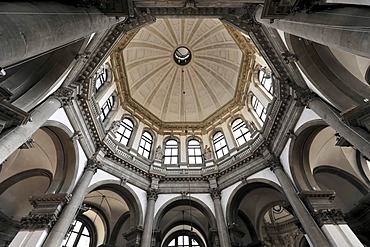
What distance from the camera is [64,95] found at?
32.6 feet

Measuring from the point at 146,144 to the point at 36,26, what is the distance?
47.7 feet

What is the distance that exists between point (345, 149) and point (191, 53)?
52.8 ft

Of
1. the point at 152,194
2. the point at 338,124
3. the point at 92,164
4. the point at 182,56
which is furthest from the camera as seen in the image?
the point at 182,56

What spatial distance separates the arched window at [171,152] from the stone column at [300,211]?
26.5 ft

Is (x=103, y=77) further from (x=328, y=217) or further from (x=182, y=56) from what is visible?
(x=328, y=217)

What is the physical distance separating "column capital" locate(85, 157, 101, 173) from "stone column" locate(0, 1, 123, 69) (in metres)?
8.16

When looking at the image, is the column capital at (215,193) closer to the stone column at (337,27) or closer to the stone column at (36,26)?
the stone column at (337,27)

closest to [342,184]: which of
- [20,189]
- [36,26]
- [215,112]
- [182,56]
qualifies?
[215,112]

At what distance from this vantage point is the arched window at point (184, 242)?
16.2 m

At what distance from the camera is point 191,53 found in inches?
906

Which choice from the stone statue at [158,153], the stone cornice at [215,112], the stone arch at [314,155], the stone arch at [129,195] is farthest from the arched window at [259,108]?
the stone arch at [129,195]

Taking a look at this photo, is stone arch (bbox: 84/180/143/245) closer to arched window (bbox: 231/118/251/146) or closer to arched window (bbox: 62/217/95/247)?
arched window (bbox: 62/217/95/247)

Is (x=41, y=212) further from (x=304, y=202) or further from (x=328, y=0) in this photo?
(x=328, y=0)

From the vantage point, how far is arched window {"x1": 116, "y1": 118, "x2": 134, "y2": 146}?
16572 millimetres
